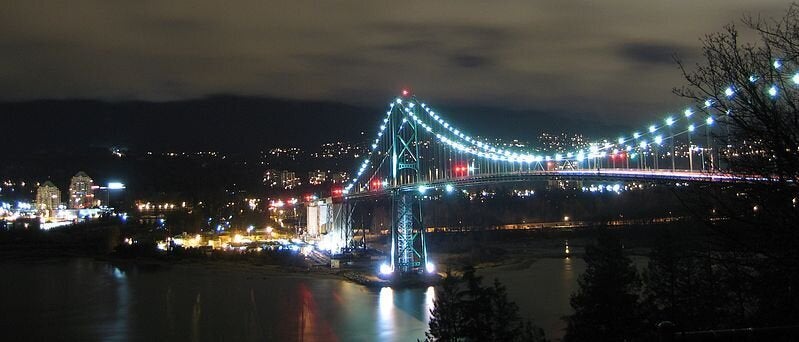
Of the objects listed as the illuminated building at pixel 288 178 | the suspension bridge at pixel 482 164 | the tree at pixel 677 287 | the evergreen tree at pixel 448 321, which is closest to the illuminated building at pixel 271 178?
the illuminated building at pixel 288 178

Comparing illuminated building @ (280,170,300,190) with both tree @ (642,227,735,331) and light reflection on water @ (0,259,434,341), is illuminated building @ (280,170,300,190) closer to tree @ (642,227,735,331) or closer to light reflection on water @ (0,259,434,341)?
light reflection on water @ (0,259,434,341)

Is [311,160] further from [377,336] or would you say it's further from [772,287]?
[772,287]

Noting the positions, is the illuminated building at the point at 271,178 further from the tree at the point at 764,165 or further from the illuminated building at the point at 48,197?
the tree at the point at 764,165

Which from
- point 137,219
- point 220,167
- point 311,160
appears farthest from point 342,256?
point 311,160

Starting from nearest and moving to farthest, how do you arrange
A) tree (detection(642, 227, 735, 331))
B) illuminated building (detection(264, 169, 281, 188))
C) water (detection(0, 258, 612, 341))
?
tree (detection(642, 227, 735, 331)) → water (detection(0, 258, 612, 341)) → illuminated building (detection(264, 169, 281, 188))

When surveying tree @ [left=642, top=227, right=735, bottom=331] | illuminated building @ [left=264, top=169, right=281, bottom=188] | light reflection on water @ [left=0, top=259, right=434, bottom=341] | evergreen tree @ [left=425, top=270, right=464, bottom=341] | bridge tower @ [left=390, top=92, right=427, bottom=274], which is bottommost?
light reflection on water @ [left=0, top=259, right=434, bottom=341]

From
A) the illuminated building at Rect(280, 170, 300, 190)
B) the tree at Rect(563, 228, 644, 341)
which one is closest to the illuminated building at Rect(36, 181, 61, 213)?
the illuminated building at Rect(280, 170, 300, 190)

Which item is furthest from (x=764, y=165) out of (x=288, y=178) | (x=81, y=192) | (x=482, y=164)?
(x=288, y=178)
